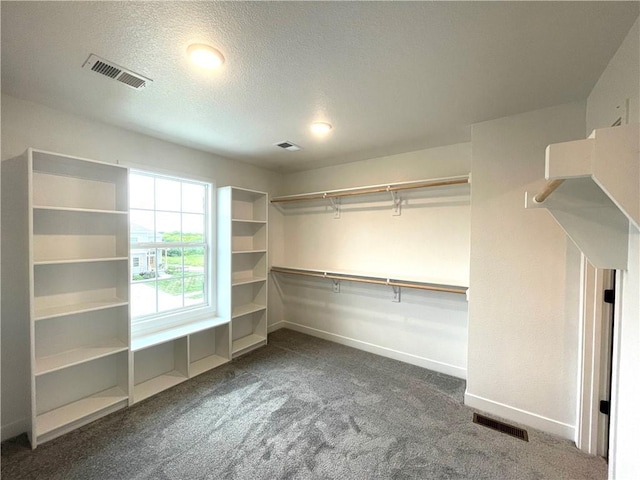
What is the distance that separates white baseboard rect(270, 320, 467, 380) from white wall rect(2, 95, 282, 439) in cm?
269

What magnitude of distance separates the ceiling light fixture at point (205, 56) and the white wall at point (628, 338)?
6.44ft

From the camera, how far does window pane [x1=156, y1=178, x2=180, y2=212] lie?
2.83m

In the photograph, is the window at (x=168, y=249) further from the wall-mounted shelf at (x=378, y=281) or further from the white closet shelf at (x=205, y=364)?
the wall-mounted shelf at (x=378, y=281)

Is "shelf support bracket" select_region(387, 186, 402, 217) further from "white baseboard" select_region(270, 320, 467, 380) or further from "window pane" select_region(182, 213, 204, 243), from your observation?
"window pane" select_region(182, 213, 204, 243)

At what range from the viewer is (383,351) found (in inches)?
130

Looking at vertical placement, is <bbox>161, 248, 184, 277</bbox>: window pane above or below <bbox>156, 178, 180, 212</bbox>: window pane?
below

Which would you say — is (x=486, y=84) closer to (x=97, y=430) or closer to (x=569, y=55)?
(x=569, y=55)

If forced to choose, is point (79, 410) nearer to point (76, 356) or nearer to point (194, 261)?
point (76, 356)

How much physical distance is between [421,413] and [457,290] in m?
1.12

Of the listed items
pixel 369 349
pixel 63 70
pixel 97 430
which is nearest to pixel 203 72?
pixel 63 70

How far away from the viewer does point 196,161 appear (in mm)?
3088

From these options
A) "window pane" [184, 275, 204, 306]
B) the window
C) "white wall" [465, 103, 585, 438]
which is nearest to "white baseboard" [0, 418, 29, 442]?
the window

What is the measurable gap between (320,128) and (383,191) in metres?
1.15

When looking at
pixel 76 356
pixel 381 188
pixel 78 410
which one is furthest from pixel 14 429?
pixel 381 188
